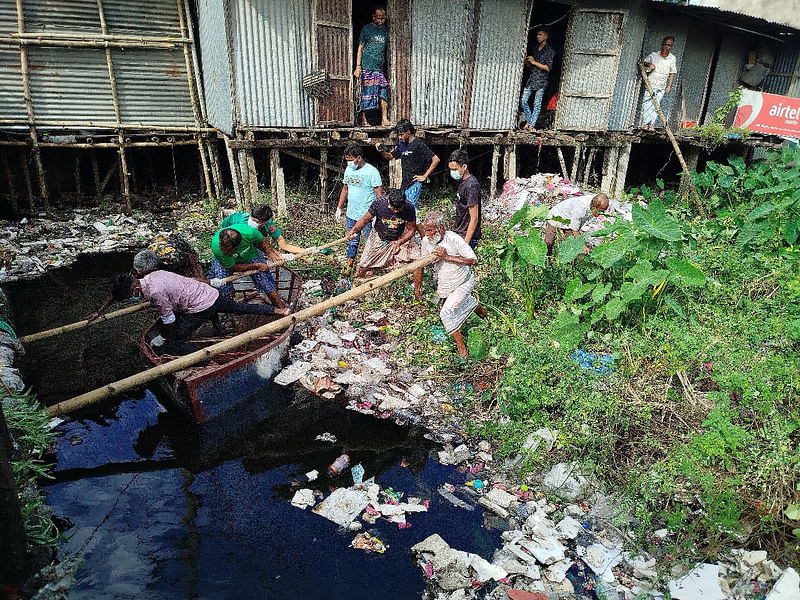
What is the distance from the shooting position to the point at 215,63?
380 inches

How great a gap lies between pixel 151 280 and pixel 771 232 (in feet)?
23.2

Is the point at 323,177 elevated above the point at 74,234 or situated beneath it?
elevated above

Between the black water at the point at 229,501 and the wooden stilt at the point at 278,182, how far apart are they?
4499 mm

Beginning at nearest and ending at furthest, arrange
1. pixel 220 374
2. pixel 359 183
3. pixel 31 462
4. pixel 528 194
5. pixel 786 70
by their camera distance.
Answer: pixel 31 462 → pixel 220 374 → pixel 359 183 → pixel 528 194 → pixel 786 70

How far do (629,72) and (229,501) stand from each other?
11.3 metres

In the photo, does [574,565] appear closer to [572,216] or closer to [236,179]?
[572,216]

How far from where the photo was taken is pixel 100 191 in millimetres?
11086

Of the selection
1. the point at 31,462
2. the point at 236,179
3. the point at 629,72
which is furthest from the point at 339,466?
the point at 629,72

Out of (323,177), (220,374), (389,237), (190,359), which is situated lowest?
(220,374)

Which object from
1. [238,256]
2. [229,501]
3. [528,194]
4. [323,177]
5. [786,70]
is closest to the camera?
[229,501]

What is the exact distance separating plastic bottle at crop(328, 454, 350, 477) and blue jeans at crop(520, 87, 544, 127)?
8628 millimetres

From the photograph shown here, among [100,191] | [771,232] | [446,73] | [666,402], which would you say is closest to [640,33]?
[446,73]

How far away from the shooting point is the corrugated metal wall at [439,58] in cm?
947

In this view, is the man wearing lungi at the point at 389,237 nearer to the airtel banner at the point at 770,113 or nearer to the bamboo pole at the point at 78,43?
the bamboo pole at the point at 78,43
